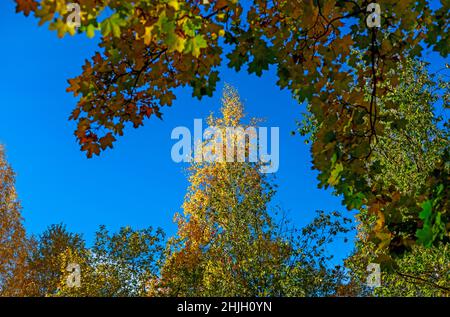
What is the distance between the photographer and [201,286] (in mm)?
18984

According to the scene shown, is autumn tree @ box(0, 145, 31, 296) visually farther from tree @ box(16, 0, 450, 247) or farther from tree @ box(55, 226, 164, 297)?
tree @ box(16, 0, 450, 247)

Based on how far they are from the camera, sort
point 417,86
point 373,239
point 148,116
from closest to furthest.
→ point 373,239
point 148,116
point 417,86

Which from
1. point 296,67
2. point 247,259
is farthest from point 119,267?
point 296,67

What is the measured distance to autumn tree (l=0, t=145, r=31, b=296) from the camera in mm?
28078

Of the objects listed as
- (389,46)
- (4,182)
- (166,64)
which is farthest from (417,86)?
(4,182)

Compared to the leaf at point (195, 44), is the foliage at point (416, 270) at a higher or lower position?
lower

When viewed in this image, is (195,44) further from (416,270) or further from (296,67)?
(416,270)

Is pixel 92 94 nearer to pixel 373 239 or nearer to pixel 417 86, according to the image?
Answer: pixel 373 239

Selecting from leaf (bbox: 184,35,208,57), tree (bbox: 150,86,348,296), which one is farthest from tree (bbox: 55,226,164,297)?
leaf (bbox: 184,35,208,57)

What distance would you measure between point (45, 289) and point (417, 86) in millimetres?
30278

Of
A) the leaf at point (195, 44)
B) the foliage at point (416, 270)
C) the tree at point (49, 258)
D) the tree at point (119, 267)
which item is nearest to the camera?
the leaf at point (195, 44)

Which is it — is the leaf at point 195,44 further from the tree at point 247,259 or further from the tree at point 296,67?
the tree at point 247,259

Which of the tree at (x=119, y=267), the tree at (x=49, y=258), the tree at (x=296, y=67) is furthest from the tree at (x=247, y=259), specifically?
the tree at (x=49, y=258)

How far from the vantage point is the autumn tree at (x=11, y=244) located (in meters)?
28.1
